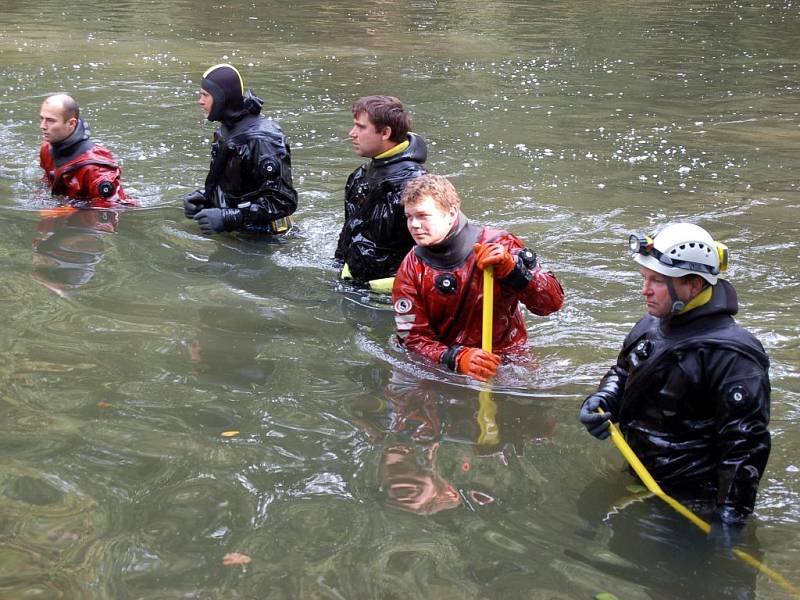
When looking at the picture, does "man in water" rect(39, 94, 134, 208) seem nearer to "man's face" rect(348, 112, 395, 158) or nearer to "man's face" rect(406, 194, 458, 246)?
"man's face" rect(348, 112, 395, 158)

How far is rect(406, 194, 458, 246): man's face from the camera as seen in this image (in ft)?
19.5

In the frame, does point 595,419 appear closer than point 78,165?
Yes

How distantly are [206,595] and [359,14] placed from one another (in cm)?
2423

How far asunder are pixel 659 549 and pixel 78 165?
697 centimetres

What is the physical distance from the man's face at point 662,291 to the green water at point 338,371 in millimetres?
942

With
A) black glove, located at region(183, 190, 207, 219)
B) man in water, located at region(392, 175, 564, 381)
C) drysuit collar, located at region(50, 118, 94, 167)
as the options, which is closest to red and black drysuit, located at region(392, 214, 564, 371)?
man in water, located at region(392, 175, 564, 381)

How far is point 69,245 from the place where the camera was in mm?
8914

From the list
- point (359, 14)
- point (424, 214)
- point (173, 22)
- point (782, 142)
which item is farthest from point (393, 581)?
point (359, 14)

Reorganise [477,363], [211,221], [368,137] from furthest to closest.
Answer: [211,221] → [368,137] → [477,363]

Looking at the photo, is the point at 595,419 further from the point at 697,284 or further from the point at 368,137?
the point at 368,137

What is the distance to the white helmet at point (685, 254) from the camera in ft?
14.6

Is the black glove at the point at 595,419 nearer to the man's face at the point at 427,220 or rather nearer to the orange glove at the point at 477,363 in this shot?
the orange glove at the point at 477,363

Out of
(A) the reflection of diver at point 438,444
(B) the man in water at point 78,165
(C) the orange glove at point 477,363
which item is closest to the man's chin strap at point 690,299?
(A) the reflection of diver at point 438,444

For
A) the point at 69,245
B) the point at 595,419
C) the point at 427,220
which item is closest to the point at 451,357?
the point at 427,220
